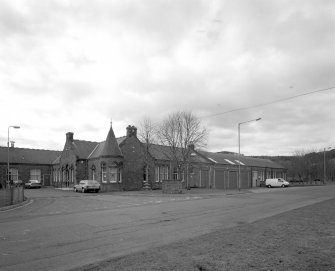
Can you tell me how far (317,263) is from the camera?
7168mm

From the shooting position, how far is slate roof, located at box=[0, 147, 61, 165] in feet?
215

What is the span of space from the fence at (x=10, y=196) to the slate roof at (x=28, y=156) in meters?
41.6

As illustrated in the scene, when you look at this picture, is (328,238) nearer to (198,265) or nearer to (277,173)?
(198,265)

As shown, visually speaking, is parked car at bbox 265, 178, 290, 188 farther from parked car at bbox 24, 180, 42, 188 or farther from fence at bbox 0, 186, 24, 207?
fence at bbox 0, 186, 24, 207

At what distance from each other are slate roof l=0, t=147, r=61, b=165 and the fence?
4162 cm

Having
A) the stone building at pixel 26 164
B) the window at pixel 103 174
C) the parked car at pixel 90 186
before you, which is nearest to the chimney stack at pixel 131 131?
the window at pixel 103 174

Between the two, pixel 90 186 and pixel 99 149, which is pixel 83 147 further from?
pixel 90 186

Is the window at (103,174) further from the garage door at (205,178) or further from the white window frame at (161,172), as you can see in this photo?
the garage door at (205,178)

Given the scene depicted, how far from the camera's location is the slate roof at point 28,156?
6544cm

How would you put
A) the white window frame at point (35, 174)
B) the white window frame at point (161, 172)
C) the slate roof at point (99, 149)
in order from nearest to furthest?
the slate roof at point (99, 149) → the white window frame at point (161, 172) → the white window frame at point (35, 174)

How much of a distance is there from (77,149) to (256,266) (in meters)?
49.5

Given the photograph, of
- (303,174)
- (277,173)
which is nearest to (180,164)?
(277,173)

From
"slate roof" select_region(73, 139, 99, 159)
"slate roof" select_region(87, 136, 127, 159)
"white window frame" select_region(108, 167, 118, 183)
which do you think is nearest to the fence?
"white window frame" select_region(108, 167, 118, 183)

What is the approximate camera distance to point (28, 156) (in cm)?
6888
